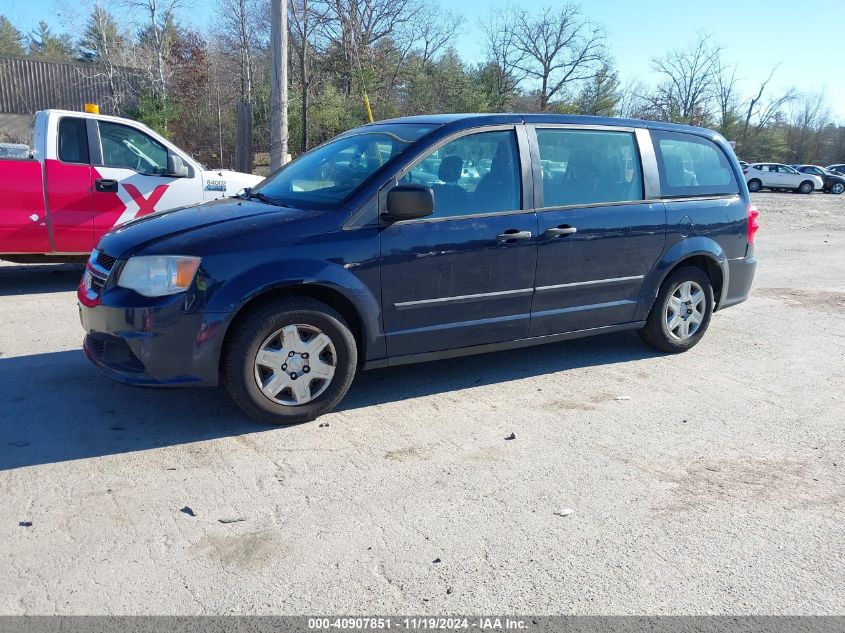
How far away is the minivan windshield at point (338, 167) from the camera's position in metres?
4.52

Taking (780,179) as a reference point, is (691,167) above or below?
above

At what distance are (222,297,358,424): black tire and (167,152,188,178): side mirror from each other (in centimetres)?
483

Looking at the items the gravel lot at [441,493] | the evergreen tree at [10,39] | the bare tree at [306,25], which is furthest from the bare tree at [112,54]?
the evergreen tree at [10,39]

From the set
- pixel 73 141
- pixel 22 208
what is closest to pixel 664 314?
pixel 73 141

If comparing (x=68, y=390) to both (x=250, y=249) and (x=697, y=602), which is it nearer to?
(x=250, y=249)

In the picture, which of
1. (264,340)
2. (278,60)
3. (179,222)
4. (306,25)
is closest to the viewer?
(264,340)

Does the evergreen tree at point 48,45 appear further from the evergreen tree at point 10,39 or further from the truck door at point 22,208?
the truck door at point 22,208

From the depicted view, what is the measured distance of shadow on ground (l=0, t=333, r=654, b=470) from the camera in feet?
12.9

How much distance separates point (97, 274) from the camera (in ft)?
14.0

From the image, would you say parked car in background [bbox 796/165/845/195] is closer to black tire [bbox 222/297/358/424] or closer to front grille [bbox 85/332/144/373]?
black tire [bbox 222/297/358/424]

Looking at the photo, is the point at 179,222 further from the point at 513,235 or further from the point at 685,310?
the point at 685,310

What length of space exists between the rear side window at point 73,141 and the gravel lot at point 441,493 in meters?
2.69

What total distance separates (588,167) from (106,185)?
529 cm

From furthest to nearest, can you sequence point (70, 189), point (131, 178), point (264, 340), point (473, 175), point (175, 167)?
point (175, 167) → point (131, 178) → point (70, 189) → point (473, 175) → point (264, 340)
